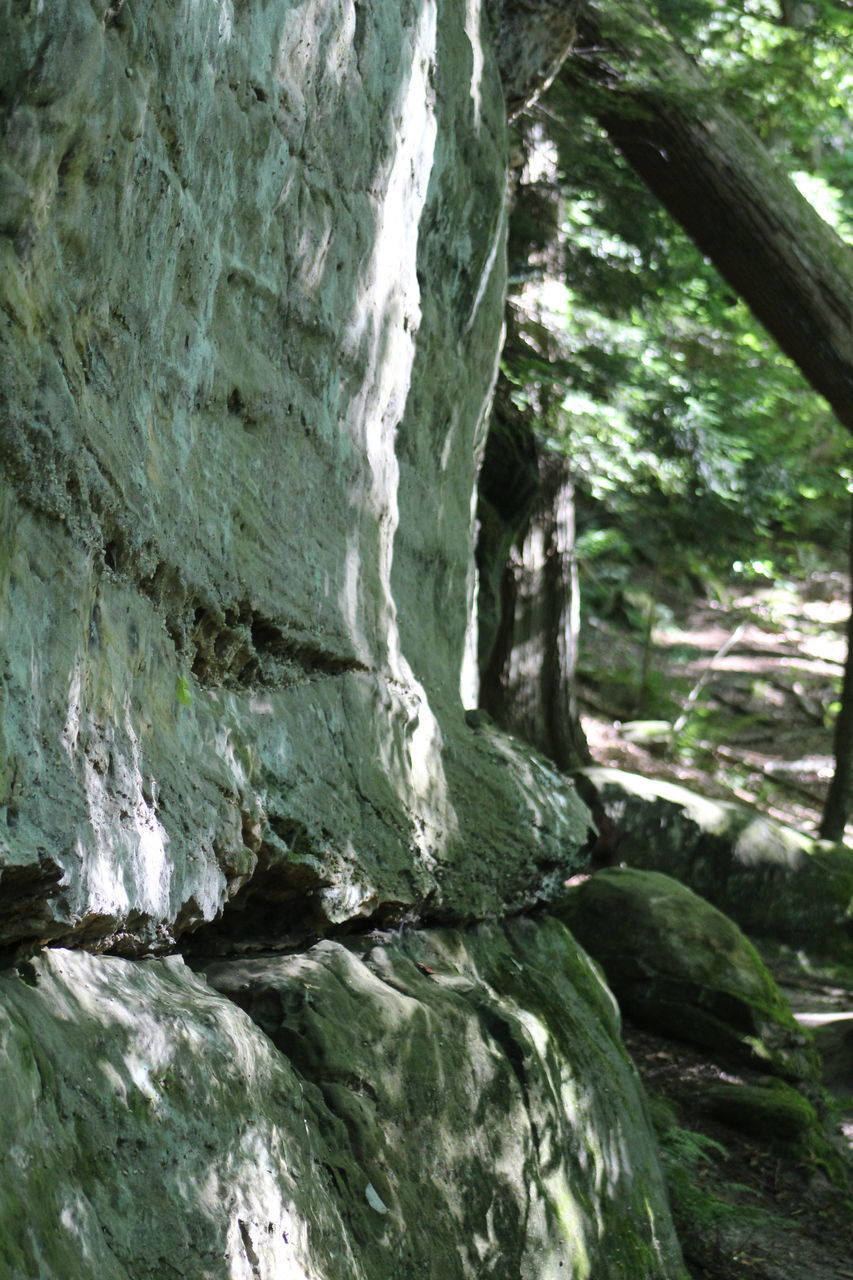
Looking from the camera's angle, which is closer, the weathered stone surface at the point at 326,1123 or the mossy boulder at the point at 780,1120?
the weathered stone surface at the point at 326,1123

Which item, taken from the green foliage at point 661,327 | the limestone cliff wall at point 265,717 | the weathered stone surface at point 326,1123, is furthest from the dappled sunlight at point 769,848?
the weathered stone surface at point 326,1123

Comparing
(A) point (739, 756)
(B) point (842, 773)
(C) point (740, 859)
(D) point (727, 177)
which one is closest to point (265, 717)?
(D) point (727, 177)

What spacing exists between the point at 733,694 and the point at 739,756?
6.65 feet

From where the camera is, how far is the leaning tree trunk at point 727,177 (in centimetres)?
795

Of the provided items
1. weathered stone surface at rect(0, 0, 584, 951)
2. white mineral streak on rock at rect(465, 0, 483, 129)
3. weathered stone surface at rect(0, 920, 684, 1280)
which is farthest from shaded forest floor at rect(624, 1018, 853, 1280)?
white mineral streak on rock at rect(465, 0, 483, 129)

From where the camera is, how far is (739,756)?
15734mm

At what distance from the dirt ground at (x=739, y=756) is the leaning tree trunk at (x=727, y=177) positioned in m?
4.41

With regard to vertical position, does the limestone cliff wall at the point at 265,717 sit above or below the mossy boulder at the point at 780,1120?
above

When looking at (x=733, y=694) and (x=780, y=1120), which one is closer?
(x=780, y=1120)

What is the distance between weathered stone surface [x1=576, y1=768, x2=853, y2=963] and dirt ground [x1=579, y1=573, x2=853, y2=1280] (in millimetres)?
545

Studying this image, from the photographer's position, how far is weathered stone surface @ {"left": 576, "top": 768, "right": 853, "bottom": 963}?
1028 cm

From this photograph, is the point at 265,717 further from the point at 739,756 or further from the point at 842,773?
the point at 739,756

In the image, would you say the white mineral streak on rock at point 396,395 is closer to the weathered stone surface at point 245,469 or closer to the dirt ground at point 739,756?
the weathered stone surface at point 245,469

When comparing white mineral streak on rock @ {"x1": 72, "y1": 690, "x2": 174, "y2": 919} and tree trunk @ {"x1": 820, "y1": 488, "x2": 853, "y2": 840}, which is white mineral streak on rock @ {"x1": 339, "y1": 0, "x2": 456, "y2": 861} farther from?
tree trunk @ {"x1": 820, "y1": 488, "x2": 853, "y2": 840}
